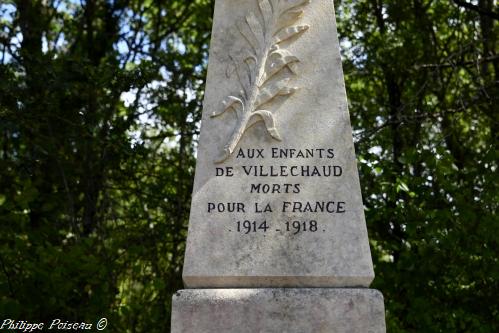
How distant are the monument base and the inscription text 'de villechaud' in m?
0.38

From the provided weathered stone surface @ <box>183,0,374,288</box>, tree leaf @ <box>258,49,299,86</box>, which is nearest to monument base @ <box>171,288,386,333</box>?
weathered stone surface @ <box>183,0,374,288</box>

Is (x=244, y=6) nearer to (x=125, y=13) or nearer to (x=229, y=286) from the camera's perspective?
(x=229, y=286)

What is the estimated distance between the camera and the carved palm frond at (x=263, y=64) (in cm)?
398

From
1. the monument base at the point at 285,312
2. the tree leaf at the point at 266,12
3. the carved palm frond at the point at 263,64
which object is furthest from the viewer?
the tree leaf at the point at 266,12

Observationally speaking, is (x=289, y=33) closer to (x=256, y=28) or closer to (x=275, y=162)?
(x=256, y=28)

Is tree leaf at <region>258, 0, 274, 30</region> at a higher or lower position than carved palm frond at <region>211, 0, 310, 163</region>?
higher

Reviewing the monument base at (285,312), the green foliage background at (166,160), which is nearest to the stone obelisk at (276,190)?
the monument base at (285,312)

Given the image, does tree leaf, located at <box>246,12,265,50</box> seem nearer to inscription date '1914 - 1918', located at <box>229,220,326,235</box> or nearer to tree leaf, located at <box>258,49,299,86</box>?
tree leaf, located at <box>258,49,299,86</box>

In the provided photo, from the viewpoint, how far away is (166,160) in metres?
8.55

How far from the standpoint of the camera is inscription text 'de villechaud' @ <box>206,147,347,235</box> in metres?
3.76

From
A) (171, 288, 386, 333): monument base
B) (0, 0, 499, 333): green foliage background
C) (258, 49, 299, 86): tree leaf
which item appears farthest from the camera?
(0, 0, 499, 333): green foliage background

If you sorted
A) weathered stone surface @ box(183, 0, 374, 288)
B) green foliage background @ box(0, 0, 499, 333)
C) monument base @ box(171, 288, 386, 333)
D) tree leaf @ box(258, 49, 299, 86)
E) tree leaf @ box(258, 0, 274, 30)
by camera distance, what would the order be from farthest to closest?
green foliage background @ box(0, 0, 499, 333) → tree leaf @ box(258, 0, 274, 30) → tree leaf @ box(258, 49, 299, 86) → weathered stone surface @ box(183, 0, 374, 288) → monument base @ box(171, 288, 386, 333)

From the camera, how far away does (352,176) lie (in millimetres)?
3852

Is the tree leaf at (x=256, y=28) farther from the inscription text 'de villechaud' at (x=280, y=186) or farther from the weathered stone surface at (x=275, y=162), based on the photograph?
the inscription text 'de villechaud' at (x=280, y=186)
